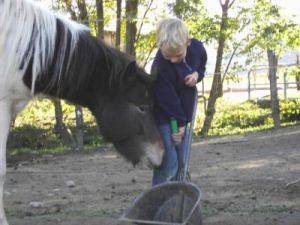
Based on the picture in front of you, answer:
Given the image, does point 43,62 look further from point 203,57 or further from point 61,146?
point 61,146

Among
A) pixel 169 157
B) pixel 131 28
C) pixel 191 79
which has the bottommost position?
pixel 169 157

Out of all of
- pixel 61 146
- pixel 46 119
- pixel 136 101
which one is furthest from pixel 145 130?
pixel 46 119

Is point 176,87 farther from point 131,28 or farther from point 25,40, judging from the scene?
point 131,28

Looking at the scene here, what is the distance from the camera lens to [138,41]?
1186 centimetres

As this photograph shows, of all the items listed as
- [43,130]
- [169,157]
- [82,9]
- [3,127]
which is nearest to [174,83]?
[169,157]

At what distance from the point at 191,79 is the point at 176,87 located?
153 mm

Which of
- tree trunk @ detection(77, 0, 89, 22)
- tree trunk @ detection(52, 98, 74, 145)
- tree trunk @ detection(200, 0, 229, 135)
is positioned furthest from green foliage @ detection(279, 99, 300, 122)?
tree trunk @ detection(52, 98, 74, 145)

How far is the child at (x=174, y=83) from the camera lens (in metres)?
3.89

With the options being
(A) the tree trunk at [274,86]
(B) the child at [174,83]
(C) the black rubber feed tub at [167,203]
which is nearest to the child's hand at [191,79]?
(B) the child at [174,83]

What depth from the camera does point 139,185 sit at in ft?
19.2

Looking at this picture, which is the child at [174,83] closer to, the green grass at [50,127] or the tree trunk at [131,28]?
the green grass at [50,127]

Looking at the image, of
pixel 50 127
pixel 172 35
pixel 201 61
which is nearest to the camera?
pixel 172 35

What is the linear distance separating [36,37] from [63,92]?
48 cm

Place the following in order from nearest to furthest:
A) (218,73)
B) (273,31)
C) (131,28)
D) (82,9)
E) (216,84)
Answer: (273,31)
(82,9)
(131,28)
(218,73)
(216,84)
